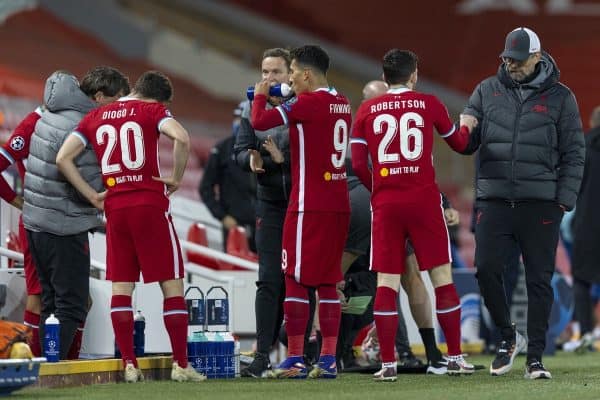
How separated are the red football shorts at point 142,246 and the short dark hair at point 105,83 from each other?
81 centimetres

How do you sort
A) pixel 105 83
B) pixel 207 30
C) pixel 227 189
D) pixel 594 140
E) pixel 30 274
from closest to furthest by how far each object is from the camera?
pixel 105 83, pixel 30 274, pixel 594 140, pixel 227 189, pixel 207 30

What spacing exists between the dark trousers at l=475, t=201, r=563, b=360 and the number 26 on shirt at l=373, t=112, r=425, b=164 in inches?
27.5

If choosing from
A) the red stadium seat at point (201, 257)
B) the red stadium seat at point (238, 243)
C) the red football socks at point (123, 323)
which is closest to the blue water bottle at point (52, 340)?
the red football socks at point (123, 323)

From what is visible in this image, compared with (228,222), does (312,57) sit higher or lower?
higher

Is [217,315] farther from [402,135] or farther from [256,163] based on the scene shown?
Result: [402,135]

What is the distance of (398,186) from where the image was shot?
7.78 m

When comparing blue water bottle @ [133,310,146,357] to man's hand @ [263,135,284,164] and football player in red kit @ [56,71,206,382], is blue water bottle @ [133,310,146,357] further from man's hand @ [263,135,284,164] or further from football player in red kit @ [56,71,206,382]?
man's hand @ [263,135,284,164]

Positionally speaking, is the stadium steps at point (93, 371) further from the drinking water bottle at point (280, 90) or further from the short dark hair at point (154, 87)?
the drinking water bottle at point (280, 90)

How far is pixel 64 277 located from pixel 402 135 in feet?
6.57

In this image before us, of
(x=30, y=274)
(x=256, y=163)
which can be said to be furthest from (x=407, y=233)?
(x=30, y=274)

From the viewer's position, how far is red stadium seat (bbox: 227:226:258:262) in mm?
11742

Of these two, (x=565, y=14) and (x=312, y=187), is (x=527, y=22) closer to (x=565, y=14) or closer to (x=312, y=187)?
(x=565, y=14)

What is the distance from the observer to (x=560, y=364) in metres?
10.1

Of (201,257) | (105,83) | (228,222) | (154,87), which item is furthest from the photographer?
(228,222)
